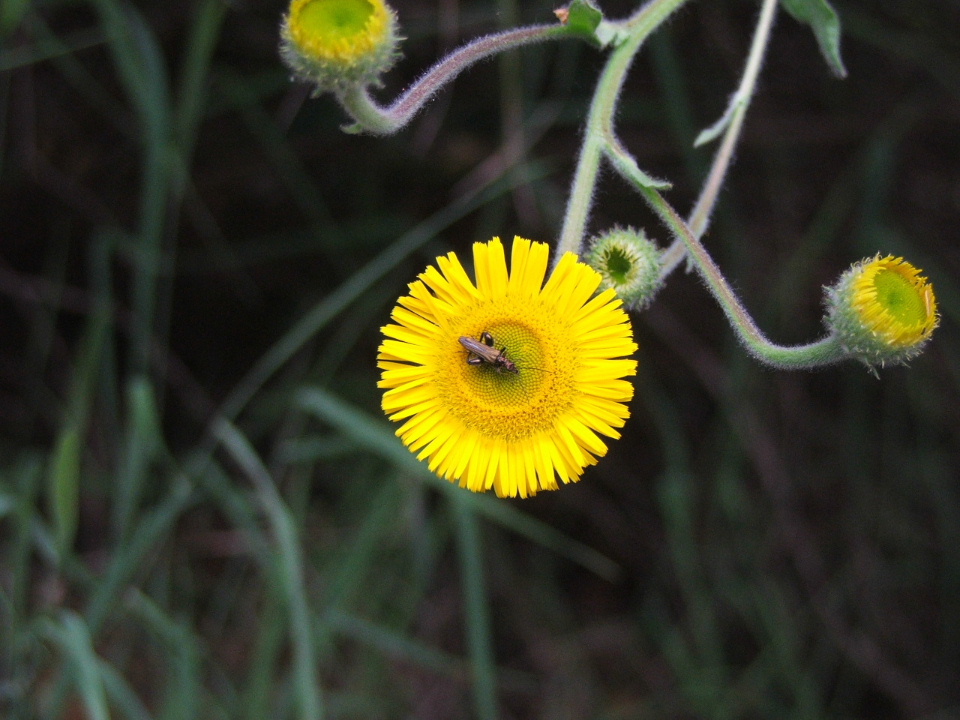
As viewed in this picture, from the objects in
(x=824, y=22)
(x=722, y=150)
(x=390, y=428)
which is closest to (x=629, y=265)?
(x=722, y=150)

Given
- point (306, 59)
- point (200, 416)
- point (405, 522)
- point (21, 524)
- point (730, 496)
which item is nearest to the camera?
point (306, 59)

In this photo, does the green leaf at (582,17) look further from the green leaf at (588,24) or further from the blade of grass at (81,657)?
the blade of grass at (81,657)

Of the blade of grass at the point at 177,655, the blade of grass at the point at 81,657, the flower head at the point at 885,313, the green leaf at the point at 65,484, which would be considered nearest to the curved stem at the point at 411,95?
the flower head at the point at 885,313

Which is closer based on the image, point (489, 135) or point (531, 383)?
point (531, 383)

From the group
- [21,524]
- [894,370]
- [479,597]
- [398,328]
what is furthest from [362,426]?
[894,370]

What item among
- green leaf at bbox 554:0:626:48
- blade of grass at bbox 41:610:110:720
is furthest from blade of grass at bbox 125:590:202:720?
green leaf at bbox 554:0:626:48

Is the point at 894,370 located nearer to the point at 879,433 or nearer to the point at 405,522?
the point at 879,433
